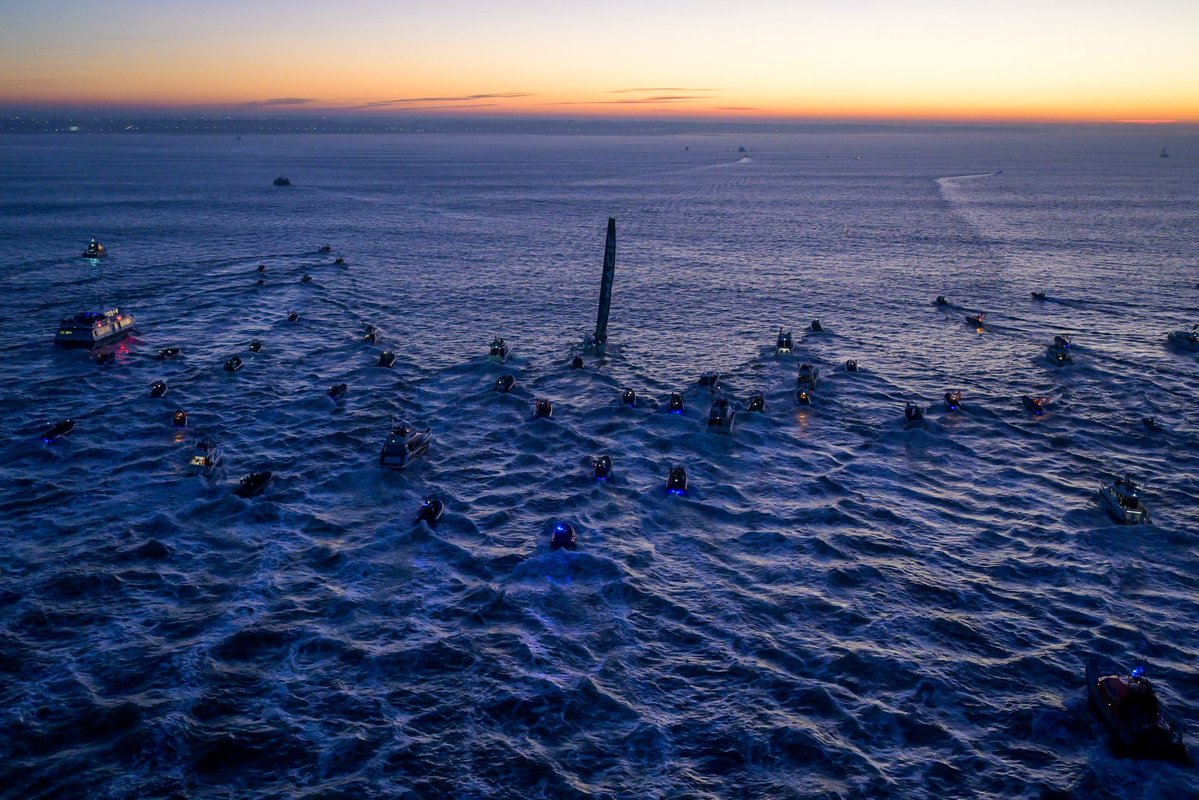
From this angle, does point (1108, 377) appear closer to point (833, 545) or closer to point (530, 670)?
point (833, 545)

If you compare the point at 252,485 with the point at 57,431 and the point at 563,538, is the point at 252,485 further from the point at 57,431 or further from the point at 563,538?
the point at 563,538

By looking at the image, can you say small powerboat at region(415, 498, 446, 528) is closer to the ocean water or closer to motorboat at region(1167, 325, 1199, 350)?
the ocean water

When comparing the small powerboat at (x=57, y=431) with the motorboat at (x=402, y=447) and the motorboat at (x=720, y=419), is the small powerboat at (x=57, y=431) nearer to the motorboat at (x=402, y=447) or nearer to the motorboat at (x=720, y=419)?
the motorboat at (x=402, y=447)

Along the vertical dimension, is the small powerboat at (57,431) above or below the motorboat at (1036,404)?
below

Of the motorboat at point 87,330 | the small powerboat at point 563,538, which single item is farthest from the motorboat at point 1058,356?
the motorboat at point 87,330

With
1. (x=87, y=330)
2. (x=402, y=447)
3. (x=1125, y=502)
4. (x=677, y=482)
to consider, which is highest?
(x=87, y=330)

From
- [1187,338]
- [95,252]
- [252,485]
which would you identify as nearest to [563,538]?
[252,485]

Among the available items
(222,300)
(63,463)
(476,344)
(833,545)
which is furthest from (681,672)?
(222,300)
